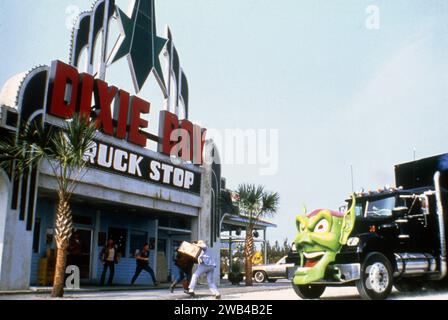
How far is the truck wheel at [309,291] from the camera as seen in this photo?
11.1m

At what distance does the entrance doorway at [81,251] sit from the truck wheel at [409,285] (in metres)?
11.5

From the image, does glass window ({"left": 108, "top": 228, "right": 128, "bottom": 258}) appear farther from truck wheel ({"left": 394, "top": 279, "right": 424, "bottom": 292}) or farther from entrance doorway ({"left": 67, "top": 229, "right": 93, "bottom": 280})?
truck wheel ({"left": 394, "top": 279, "right": 424, "bottom": 292})

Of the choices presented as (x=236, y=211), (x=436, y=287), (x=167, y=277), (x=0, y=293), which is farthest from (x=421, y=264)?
(x=236, y=211)

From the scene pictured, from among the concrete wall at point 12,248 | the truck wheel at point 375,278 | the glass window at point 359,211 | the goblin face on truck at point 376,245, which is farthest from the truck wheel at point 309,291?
the concrete wall at point 12,248

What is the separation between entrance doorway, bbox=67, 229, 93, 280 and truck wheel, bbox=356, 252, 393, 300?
11686 mm

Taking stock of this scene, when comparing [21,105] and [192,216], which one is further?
[192,216]

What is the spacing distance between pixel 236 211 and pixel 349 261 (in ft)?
52.6

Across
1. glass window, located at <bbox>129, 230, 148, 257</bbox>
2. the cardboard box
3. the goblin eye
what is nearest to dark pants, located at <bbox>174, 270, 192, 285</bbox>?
the cardboard box

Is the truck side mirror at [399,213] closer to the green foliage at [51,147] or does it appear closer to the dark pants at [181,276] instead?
the dark pants at [181,276]

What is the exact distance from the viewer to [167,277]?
71.1ft

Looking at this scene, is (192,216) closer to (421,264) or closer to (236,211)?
(236,211)

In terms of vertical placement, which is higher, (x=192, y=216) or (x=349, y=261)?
(x=192, y=216)

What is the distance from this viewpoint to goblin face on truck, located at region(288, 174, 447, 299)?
32.1 ft

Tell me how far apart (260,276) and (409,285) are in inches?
487
